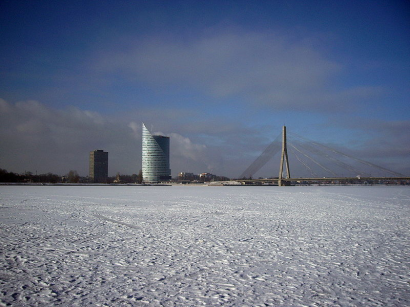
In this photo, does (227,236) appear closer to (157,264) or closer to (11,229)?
(157,264)

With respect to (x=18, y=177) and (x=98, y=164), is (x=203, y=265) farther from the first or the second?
(x=98, y=164)

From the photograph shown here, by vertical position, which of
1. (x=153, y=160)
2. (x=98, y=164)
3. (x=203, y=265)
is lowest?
(x=203, y=265)

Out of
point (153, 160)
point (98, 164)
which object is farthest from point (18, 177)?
point (98, 164)

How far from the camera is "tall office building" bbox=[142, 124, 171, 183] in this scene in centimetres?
15038

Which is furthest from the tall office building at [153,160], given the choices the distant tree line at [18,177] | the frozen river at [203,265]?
the frozen river at [203,265]

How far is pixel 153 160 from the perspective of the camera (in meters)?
150

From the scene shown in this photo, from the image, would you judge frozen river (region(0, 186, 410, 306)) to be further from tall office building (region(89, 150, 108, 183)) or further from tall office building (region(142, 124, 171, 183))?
tall office building (region(89, 150, 108, 183))

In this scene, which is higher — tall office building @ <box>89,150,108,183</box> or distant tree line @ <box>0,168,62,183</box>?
tall office building @ <box>89,150,108,183</box>

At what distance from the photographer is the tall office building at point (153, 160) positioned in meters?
150

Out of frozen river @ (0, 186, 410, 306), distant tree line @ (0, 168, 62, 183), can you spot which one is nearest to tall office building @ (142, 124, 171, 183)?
distant tree line @ (0, 168, 62, 183)

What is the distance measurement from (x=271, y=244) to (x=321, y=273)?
1953 mm

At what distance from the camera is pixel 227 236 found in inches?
295

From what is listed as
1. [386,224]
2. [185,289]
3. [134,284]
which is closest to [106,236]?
[134,284]

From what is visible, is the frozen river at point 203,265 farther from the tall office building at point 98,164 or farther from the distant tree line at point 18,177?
the tall office building at point 98,164
